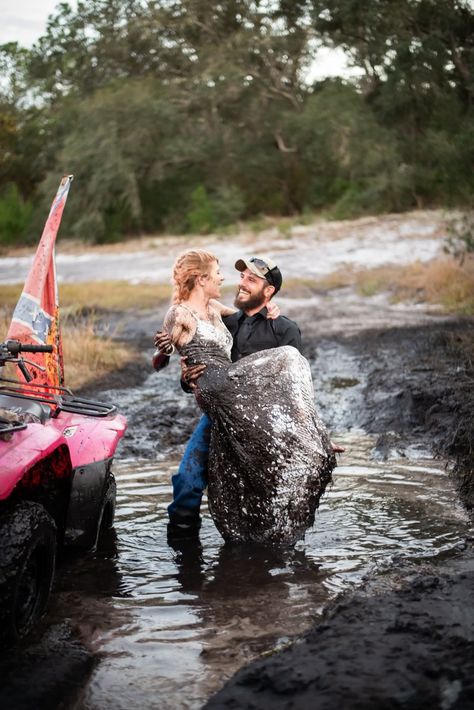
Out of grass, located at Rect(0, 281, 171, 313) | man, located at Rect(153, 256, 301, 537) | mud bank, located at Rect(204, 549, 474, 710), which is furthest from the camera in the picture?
grass, located at Rect(0, 281, 171, 313)

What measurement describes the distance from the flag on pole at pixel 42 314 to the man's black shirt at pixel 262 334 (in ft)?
3.62

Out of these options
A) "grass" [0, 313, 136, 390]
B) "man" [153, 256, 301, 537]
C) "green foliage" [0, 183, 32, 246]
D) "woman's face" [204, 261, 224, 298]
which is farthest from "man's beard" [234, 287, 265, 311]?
"green foliage" [0, 183, 32, 246]

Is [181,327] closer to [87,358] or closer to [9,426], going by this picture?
[9,426]

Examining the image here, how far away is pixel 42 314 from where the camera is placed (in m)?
6.02

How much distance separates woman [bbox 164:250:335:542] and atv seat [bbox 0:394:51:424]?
1.06 metres

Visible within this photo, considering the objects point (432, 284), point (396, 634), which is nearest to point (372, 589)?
point (396, 634)

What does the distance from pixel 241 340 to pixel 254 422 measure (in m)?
0.73

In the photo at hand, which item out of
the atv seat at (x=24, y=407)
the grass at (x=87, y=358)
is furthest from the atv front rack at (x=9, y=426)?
the grass at (x=87, y=358)

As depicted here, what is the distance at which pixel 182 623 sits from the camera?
15.9ft

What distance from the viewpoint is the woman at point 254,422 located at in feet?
19.0

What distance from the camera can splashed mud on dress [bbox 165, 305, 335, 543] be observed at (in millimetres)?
5789

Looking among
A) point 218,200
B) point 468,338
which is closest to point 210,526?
point 468,338

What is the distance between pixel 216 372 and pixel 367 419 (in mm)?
4847

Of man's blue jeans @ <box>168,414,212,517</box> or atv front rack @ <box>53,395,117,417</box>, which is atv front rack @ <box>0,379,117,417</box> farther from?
man's blue jeans @ <box>168,414,212,517</box>
